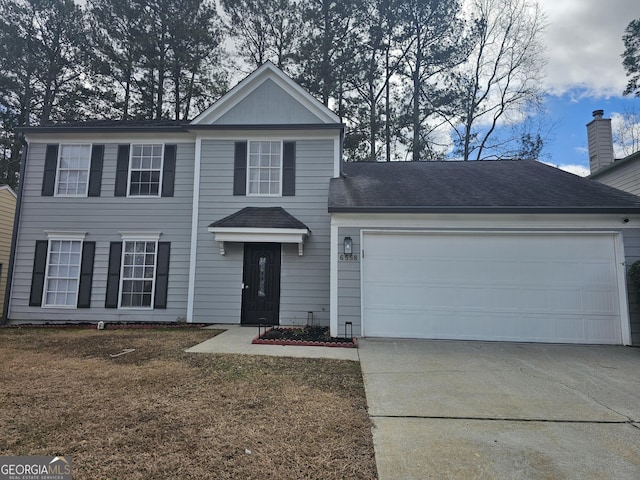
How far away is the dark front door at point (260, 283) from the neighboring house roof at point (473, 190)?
2.43 meters

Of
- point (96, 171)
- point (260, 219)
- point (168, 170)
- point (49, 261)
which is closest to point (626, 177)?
point (260, 219)

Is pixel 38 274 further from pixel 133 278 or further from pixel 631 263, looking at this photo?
pixel 631 263

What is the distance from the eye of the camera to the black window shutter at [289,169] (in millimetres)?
9336

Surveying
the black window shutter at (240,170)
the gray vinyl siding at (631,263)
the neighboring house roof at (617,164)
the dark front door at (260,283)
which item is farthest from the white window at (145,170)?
the neighboring house roof at (617,164)

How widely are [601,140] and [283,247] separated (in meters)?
11.3

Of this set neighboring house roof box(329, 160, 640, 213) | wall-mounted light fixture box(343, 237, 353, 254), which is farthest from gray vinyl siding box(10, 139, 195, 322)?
wall-mounted light fixture box(343, 237, 353, 254)

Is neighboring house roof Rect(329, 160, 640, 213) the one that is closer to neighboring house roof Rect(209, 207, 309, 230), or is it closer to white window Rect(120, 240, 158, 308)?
neighboring house roof Rect(209, 207, 309, 230)

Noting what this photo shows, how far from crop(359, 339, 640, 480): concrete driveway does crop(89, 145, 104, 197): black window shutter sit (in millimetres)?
8563

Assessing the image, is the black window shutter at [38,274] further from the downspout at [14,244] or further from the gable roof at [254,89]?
the gable roof at [254,89]

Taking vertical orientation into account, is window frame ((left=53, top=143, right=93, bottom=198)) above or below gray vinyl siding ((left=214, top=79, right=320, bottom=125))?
below

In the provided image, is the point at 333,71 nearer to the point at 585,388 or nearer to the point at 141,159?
the point at 141,159

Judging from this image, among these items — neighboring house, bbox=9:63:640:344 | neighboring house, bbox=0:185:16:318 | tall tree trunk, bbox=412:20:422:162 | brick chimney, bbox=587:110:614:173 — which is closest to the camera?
neighboring house, bbox=9:63:640:344

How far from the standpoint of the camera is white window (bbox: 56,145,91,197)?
32.1 feet

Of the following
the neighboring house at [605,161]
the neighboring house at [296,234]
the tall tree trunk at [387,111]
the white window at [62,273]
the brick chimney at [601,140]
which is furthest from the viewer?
the tall tree trunk at [387,111]
